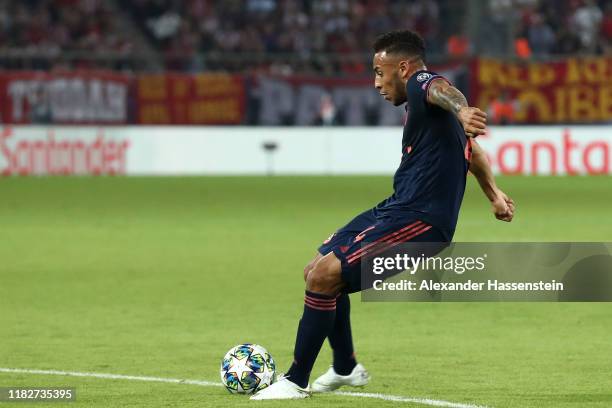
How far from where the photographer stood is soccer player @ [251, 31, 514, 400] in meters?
6.69

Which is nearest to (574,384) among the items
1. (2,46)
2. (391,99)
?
(391,99)

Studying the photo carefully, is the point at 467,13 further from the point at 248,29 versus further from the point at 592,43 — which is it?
the point at 248,29

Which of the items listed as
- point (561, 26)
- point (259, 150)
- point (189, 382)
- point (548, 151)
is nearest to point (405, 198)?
point (189, 382)

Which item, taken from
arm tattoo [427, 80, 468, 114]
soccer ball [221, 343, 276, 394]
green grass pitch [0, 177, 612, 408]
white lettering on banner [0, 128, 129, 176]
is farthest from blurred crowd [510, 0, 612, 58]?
arm tattoo [427, 80, 468, 114]

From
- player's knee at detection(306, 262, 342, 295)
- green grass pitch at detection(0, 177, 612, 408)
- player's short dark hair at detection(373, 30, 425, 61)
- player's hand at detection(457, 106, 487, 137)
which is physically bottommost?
green grass pitch at detection(0, 177, 612, 408)

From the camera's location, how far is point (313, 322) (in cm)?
688

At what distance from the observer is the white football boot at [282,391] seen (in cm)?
698

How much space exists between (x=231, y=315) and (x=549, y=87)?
18.8 metres

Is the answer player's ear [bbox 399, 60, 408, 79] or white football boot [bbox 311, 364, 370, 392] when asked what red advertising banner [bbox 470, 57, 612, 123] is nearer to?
white football boot [bbox 311, 364, 370, 392]

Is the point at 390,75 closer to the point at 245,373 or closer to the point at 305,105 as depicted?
the point at 245,373

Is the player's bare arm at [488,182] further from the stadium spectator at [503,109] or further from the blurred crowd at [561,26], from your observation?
the blurred crowd at [561,26]

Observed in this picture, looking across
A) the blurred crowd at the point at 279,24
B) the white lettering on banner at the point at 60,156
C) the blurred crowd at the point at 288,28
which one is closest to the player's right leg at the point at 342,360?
the white lettering on banner at the point at 60,156

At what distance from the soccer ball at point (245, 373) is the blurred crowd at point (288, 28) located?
21.8m

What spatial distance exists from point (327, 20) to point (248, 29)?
77.0 inches
